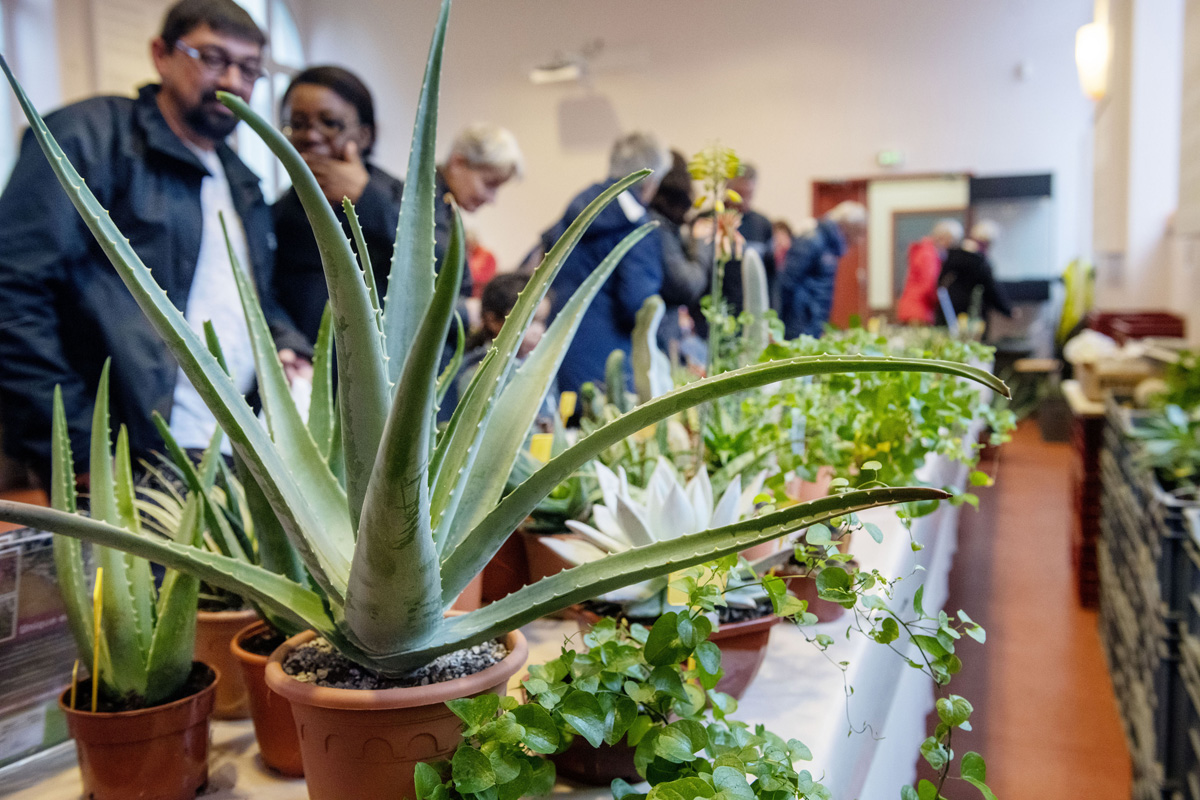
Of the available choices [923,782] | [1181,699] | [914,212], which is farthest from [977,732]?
[914,212]

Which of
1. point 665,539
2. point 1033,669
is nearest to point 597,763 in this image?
point 665,539

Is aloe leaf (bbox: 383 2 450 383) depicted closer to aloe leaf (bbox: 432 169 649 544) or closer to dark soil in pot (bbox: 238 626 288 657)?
aloe leaf (bbox: 432 169 649 544)

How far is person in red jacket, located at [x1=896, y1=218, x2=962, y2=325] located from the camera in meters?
8.70

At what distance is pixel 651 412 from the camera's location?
1.88 feet

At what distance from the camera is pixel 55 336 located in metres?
1.58

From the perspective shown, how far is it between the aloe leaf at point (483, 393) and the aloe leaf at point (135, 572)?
0.87ft

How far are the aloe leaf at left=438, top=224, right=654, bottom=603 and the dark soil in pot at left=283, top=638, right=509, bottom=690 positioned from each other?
8cm

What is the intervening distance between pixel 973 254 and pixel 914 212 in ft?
6.76

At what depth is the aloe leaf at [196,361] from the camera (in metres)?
0.54

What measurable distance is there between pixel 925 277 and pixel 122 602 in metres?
8.84

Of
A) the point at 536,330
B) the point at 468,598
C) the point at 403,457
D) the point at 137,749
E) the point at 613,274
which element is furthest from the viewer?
the point at 613,274

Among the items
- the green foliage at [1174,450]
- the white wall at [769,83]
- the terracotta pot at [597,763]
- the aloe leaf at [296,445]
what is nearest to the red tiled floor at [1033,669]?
the green foliage at [1174,450]

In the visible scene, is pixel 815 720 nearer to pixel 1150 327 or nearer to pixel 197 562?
pixel 197 562

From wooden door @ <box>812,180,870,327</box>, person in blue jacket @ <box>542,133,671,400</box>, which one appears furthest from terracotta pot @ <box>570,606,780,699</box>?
wooden door @ <box>812,180,870,327</box>
